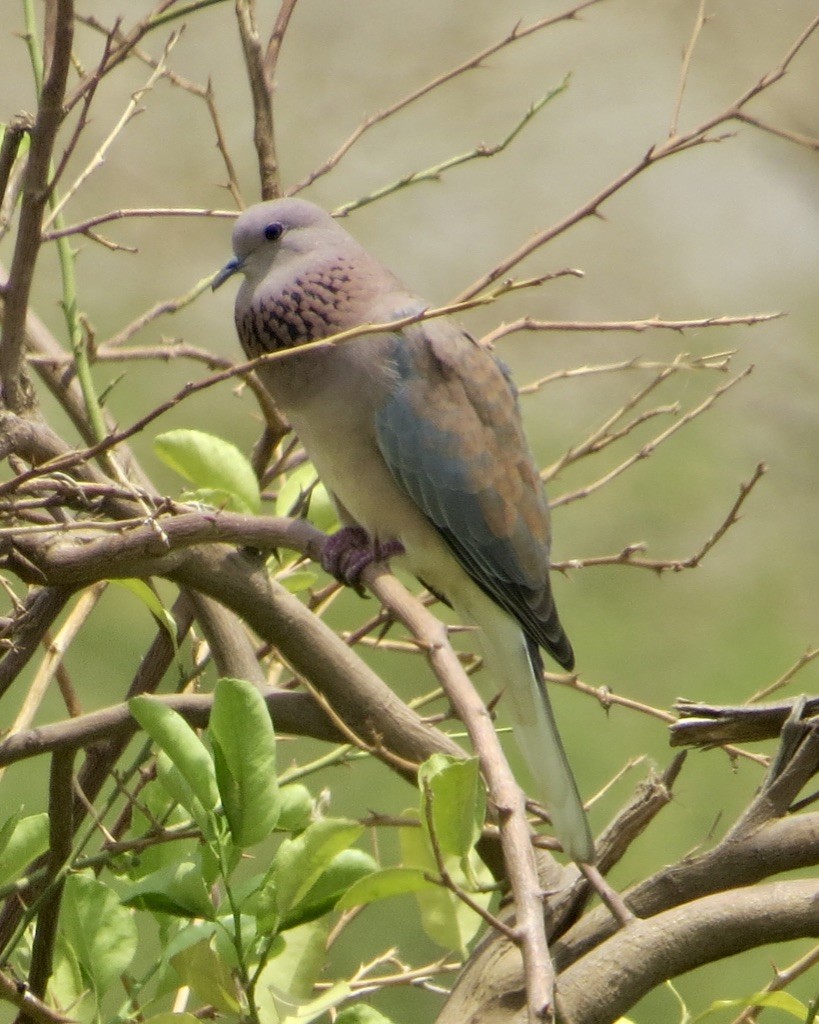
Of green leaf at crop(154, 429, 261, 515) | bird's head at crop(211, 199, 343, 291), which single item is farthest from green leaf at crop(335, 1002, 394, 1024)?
bird's head at crop(211, 199, 343, 291)

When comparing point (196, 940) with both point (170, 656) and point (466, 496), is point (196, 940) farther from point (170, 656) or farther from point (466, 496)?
point (466, 496)

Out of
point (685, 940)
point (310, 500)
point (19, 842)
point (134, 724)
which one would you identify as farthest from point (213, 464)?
point (685, 940)

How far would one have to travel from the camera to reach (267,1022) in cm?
94

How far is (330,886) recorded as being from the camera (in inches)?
37.1

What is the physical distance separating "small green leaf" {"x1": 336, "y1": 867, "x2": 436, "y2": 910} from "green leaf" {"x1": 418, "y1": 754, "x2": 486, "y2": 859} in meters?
0.03

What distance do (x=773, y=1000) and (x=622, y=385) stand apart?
404 cm

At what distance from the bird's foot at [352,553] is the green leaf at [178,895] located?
0.51 metres

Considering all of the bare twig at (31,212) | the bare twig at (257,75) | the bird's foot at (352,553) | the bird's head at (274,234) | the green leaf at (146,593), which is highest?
the bare twig at (257,75)

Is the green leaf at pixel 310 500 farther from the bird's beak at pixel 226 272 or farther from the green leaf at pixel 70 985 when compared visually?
the green leaf at pixel 70 985

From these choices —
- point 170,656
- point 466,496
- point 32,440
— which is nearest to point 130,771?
point 170,656

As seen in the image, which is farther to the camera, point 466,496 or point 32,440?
point 466,496

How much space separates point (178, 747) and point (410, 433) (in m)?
0.95

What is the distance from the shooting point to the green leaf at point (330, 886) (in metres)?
0.94

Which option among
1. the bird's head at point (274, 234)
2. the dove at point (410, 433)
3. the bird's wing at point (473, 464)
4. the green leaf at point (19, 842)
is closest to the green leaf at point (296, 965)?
the green leaf at point (19, 842)
